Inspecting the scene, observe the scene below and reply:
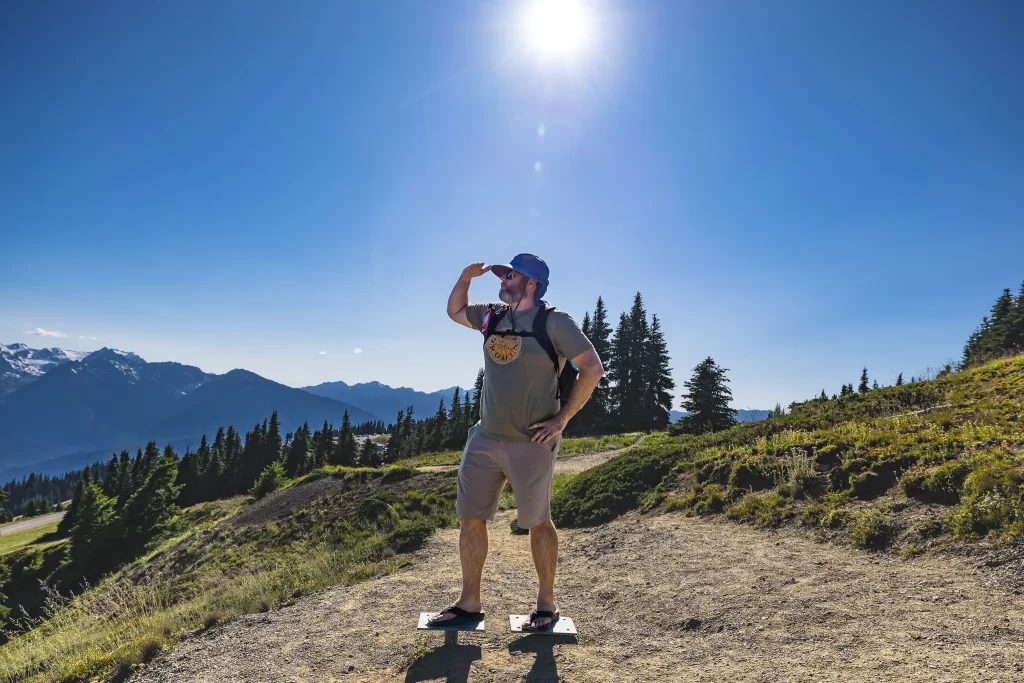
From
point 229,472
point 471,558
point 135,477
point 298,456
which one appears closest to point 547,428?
point 471,558

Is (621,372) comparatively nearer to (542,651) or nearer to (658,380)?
(658,380)

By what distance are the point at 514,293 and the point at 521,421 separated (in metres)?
1.01

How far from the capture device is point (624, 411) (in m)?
46.3

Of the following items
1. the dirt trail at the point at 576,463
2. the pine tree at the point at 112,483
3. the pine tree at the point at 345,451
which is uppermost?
the dirt trail at the point at 576,463

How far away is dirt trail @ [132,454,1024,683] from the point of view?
3613mm

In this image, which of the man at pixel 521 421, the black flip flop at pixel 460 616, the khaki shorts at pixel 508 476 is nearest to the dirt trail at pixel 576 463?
the black flip flop at pixel 460 616

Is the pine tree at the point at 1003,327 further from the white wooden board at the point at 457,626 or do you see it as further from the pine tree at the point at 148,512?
the pine tree at the point at 148,512

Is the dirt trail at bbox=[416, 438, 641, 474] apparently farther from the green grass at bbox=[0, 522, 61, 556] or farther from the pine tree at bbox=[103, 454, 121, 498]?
the pine tree at bbox=[103, 454, 121, 498]

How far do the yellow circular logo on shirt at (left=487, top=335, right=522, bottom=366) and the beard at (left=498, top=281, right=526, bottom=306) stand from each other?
326 millimetres

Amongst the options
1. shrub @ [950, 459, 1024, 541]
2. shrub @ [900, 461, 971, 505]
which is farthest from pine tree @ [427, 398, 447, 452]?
shrub @ [950, 459, 1024, 541]

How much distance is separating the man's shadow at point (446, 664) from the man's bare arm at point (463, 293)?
2.64 meters

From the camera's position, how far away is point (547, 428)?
12.1 ft

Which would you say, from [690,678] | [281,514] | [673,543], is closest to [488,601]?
[690,678]

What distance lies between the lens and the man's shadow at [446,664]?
3791 millimetres
